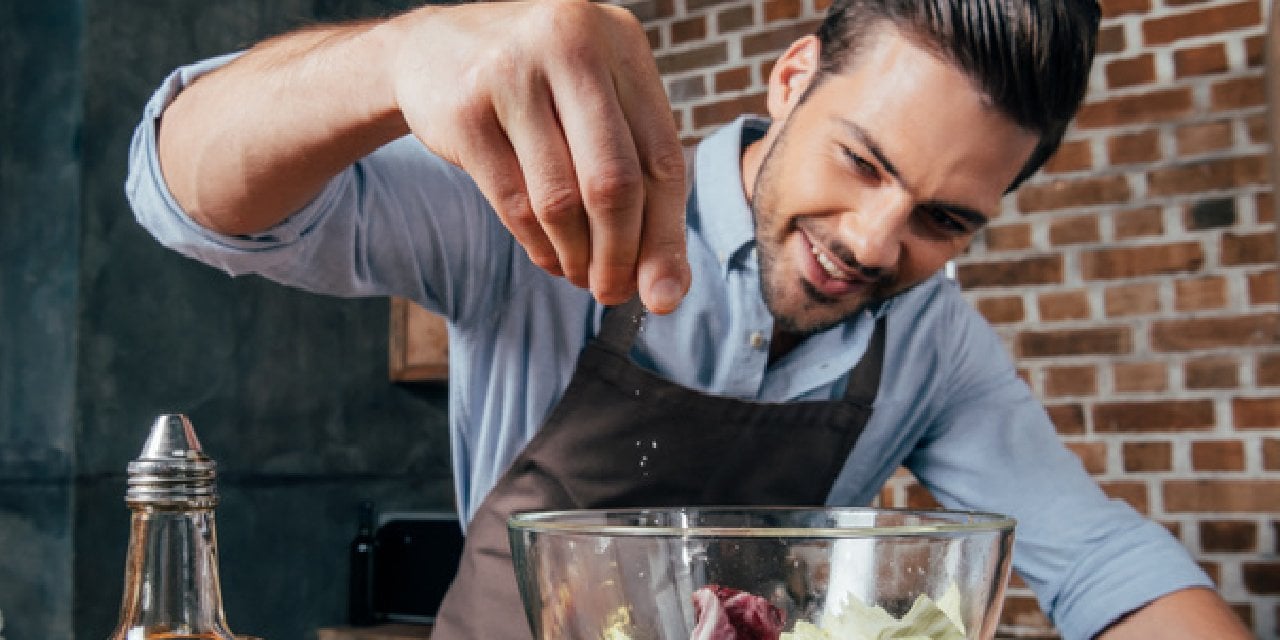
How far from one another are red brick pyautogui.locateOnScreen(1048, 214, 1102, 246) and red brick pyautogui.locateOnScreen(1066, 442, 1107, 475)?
0.39 m

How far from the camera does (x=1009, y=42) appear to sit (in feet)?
3.91

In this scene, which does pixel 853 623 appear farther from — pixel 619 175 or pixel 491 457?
pixel 491 457

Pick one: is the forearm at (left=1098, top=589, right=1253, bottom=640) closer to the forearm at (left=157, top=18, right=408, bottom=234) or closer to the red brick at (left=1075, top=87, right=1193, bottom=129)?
the forearm at (left=157, top=18, right=408, bottom=234)

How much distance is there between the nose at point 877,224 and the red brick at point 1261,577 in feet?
4.03

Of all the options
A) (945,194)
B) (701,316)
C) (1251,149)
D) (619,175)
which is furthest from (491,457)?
(1251,149)

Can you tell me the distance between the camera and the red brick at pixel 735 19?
2.52 m

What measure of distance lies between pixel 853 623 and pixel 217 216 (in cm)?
64

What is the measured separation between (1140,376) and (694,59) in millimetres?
1173

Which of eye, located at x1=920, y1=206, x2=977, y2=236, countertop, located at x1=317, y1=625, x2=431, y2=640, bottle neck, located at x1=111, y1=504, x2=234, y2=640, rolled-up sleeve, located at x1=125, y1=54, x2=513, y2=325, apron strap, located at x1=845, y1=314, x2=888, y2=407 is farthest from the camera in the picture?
countertop, located at x1=317, y1=625, x2=431, y2=640

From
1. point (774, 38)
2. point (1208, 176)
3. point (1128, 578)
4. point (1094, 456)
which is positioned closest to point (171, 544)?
point (1128, 578)

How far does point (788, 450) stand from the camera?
1318 mm

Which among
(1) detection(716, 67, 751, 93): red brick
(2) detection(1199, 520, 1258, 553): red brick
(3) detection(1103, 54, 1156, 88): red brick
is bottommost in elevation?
(2) detection(1199, 520, 1258, 553): red brick

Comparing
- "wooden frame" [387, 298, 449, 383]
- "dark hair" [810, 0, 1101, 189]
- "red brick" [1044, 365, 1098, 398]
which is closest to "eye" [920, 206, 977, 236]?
"dark hair" [810, 0, 1101, 189]

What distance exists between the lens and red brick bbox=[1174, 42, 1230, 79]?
2.07 metres
